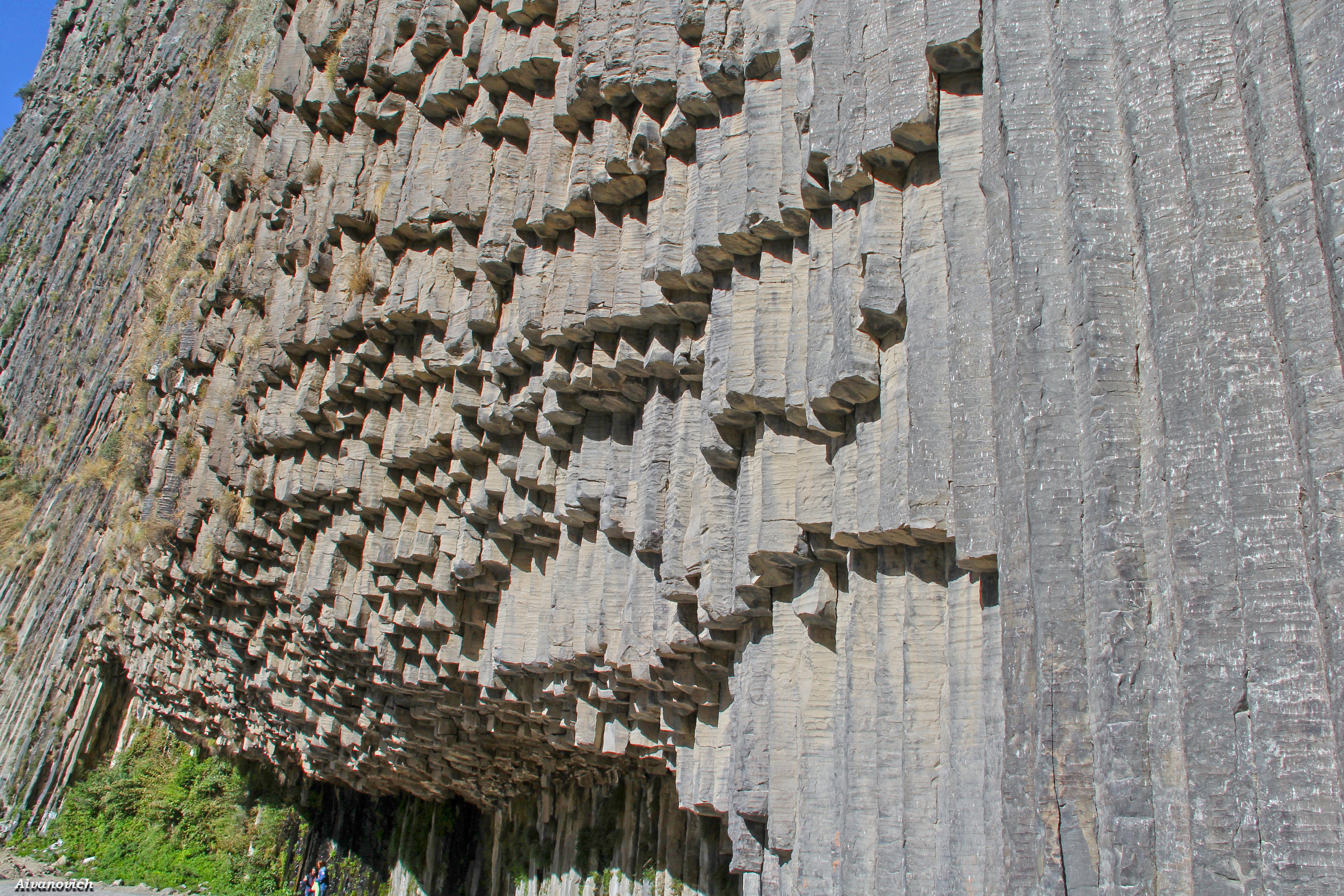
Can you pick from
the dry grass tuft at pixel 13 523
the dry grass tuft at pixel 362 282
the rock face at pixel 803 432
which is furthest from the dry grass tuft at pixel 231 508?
the dry grass tuft at pixel 13 523

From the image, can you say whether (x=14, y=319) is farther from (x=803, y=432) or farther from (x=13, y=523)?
(x=803, y=432)

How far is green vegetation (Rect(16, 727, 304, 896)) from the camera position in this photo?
13984 mm

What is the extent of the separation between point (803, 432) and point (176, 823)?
47.4 ft

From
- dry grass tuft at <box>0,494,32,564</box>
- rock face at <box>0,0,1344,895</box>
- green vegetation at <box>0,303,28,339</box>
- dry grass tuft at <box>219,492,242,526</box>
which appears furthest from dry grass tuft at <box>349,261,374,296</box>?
green vegetation at <box>0,303,28,339</box>

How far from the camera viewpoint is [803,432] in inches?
150

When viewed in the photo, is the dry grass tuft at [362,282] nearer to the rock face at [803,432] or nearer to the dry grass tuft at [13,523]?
the rock face at [803,432]

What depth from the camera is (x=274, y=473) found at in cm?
943

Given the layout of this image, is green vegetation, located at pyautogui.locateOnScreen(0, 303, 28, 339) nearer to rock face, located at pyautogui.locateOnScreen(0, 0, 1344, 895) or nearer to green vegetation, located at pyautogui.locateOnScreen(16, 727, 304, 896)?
green vegetation, located at pyautogui.locateOnScreen(16, 727, 304, 896)

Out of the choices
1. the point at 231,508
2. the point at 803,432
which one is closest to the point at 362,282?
the point at 231,508

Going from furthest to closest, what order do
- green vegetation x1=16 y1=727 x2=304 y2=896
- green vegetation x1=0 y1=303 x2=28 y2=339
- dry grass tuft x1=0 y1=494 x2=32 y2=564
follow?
1. green vegetation x1=0 y1=303 x2=28 y2=339
2. dry grass tuft x1=0 y1=494 x2=32 y2=564
3. green vegetation x1=16 y1=727 x2=304 y2=896

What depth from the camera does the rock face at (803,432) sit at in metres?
1.95

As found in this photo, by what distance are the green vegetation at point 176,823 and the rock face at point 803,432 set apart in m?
4.27

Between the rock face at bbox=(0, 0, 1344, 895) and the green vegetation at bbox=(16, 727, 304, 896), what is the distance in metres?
4.27

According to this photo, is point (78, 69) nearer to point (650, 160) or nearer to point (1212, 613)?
point (650, 160)
